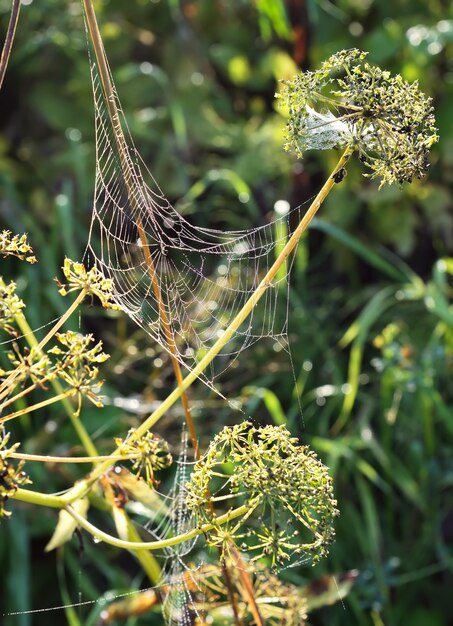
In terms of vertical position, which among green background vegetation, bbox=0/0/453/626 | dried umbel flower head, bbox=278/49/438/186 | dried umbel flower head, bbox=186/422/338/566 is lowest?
dried umbel flower head, bbox=186/422/338/566

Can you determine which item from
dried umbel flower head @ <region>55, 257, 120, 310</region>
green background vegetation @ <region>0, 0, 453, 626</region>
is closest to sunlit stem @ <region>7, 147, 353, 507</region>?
dried umbel flower head @ <region>55, 257, 120, 310</region>

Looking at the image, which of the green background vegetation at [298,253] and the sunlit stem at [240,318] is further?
the green background vegetation at [298,253]

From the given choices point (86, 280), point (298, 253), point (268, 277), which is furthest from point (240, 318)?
point (298, 253)

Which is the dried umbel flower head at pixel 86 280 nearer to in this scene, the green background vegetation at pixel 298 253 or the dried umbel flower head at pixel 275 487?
the dried umbel flower head at pixel 275 487

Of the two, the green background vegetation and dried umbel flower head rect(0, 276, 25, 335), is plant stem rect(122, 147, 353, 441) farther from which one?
the green background vegetation

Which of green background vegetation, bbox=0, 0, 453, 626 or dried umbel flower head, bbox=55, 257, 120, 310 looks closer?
dried umbel flower head, bbox=55, 257, 120, 310

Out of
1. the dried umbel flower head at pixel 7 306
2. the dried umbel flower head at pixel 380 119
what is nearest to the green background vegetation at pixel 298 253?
the dried umbel flower head at pixel 380 119

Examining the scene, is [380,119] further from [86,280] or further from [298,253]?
[298,253]

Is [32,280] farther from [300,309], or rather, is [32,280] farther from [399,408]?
[399,408]
